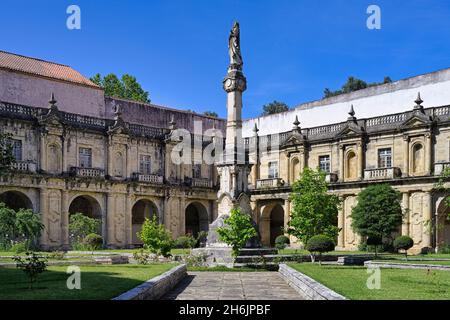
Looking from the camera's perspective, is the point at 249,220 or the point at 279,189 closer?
the point at 249,220

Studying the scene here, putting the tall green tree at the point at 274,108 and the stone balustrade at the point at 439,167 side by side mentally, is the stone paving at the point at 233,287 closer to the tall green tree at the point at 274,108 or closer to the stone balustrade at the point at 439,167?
the stone balustrade at the point at 439,167

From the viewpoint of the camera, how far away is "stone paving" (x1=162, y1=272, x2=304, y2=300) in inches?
554

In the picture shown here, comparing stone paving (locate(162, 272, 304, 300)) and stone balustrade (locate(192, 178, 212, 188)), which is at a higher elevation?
stone balustrade (locate(192, 178, 212, 188))

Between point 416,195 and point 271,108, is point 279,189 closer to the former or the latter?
point 416,195

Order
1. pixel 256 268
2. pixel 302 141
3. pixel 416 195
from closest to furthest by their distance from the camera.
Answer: pixel 256 268 → pixel 416 195 → pixel 302 141

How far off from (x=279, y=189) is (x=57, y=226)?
1610 centimetres

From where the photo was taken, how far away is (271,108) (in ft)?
255

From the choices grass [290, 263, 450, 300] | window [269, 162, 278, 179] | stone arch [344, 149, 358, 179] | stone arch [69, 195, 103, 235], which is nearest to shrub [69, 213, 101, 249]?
stone arch [69, 195, 103, 235]

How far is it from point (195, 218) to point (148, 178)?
24.7 feet

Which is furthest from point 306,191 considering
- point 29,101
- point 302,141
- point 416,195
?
point 29,101

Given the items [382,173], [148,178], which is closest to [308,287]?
[382,173]

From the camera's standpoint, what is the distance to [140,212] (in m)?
46.9

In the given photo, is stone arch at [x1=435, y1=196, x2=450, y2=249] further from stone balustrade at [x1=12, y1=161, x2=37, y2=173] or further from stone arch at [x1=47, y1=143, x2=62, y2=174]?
stone balustrade at [x1=12, y1=161, x2=37, y2=173]

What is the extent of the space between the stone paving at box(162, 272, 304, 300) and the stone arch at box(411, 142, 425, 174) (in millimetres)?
20745
